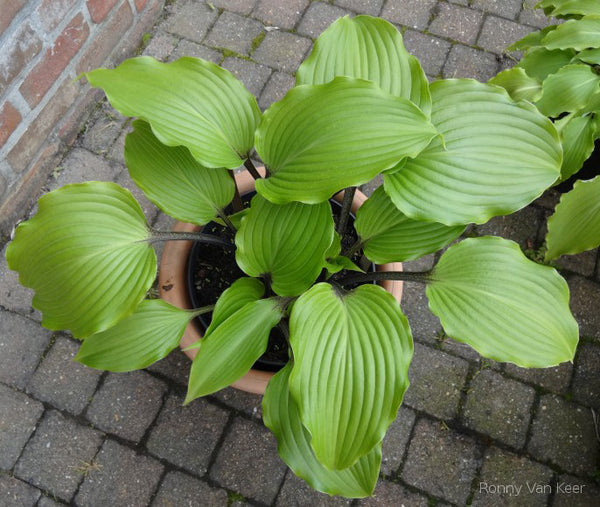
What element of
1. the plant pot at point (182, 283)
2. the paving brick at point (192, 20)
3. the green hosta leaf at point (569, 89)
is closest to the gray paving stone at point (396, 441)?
the plant pot at point (182, 283)

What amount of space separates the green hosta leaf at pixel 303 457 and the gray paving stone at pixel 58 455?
0.73 m

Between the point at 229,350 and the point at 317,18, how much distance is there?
154 centimetres

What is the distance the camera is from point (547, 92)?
1686 millimetres

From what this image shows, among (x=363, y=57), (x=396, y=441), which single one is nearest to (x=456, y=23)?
(x=363, y=57)

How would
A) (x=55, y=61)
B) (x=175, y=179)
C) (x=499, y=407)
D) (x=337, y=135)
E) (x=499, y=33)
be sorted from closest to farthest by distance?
(x=337, y=135), (x=175, y=179), (x=499, y=407), (x=55, y=61), (x=499, y=33)

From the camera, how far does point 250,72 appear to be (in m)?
2.17

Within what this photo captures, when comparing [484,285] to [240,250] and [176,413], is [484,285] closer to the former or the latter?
[240,250]

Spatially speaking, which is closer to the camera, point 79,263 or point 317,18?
point 79,263

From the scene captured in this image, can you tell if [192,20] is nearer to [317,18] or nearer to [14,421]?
[317,18]

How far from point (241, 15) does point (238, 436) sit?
1534mm

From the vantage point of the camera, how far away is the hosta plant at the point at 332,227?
1029mm

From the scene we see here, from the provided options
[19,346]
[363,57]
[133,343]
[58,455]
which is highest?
[363,57]

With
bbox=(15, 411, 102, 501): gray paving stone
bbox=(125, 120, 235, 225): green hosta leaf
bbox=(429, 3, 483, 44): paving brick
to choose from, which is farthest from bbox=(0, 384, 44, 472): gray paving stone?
bbox=(429, 3, 483, 44): paving brick

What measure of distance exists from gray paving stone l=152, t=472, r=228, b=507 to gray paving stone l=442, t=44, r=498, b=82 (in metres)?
1.61
